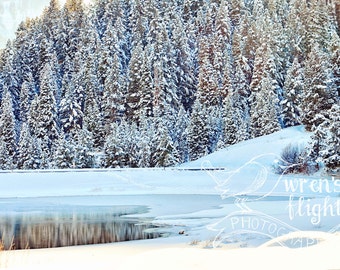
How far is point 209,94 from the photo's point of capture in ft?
220

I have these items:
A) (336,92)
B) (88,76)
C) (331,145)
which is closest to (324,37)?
(336,92)

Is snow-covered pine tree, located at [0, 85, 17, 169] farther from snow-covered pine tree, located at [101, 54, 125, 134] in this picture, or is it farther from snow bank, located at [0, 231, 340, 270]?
snow bank, located at [0, 231, 340, 270]

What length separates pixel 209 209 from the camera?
74.0 ft

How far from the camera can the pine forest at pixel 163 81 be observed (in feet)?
154

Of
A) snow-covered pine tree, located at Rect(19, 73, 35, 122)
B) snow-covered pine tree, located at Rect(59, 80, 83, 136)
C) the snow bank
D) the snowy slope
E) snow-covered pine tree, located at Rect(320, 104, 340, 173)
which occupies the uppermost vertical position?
snow-covered pine tree, located at Rect(19, 73, 35, 122)

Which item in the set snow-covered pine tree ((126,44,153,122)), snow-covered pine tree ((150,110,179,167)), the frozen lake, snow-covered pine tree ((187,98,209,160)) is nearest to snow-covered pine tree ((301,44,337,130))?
snow-covered pine tree ((187,98,209,160))

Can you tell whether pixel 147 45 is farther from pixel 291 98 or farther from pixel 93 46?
pixel 291 98

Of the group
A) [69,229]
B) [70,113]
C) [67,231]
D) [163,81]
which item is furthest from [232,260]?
[70,113]

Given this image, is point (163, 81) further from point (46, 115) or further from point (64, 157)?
point (64, 157)

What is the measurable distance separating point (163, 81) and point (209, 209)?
4548cm

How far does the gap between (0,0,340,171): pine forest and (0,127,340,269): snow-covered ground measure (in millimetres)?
4961

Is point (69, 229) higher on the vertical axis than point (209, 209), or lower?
lower

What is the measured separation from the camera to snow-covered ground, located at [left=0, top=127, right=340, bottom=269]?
9.16 m

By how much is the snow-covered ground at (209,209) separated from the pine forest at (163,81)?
195 inches
